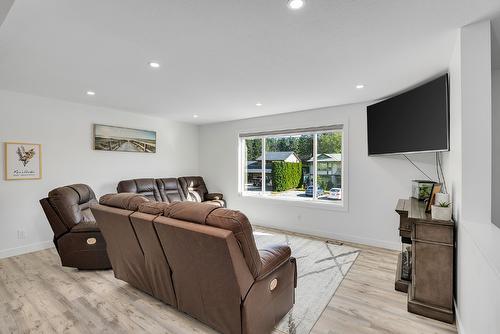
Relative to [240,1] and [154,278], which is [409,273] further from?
[240,1]

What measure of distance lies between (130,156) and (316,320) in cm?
445

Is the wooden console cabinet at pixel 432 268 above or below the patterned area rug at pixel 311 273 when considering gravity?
above

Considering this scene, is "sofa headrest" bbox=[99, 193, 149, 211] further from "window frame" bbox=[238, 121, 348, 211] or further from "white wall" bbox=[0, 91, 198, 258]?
"window frame" bbox=[238, 121, 348, 211]

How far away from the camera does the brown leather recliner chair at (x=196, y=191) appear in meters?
5.50

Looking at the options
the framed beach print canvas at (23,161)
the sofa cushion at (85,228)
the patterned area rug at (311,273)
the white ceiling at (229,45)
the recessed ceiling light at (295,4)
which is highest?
the white ceiling at (229,45)

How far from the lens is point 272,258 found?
A: 1.80 meters

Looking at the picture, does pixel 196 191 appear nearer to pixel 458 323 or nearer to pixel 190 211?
pixel 190 211

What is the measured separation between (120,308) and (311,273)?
211 centimetres

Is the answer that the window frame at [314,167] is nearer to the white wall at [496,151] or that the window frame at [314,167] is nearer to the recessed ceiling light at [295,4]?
the white wall at [496,151]

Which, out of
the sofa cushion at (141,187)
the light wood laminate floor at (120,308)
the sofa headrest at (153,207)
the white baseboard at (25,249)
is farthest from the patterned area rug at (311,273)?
the white baseboard at (25,249)

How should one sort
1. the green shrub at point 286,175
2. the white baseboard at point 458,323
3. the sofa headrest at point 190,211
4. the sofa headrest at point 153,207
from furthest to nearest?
the green shrub at point 286,175 < the sofa headrest at point 153,207 < the white baseboard at point 458,323 < the sofa headrest at point 190,211

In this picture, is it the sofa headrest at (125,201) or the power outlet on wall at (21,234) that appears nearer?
the sofa headrest at (125,201)

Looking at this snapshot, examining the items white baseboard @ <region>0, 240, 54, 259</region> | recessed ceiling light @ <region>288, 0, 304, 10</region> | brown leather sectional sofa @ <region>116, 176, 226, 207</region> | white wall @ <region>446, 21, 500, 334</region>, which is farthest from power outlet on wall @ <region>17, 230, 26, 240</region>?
white wall @ <region>446, 21, 500, 334</region>

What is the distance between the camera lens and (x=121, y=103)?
4.12 meters
